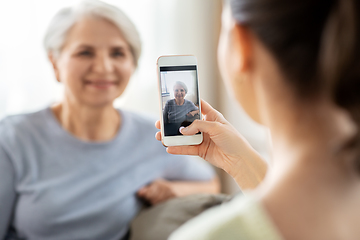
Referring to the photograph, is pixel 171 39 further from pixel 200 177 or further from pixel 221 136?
pixel 221 136

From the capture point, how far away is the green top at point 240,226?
0.42m

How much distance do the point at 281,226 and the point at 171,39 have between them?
1756 mm

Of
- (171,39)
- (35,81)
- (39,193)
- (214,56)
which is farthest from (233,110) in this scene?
(39,193)

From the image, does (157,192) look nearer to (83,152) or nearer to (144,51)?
(83,152)

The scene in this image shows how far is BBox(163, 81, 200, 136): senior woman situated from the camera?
0.84 meters

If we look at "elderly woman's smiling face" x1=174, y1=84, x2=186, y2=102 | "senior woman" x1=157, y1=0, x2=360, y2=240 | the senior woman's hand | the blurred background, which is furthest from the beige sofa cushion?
"senior woman" x1=157, y1=0, x2=360, y2=240

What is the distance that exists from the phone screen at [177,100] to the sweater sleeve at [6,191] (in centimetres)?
68

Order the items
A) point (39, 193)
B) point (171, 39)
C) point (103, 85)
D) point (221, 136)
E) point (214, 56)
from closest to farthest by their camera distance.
Result: 1. point (221, 136)
2. point (39, 193)
3. point (103, 85)
4. point (171, 39)
5. point (214, 56)

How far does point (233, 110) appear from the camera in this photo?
217 cm

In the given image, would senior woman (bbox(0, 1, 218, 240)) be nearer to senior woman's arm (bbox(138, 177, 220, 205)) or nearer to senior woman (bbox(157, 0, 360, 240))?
senior woman's arm (bbox(138, 177, 220, 205))

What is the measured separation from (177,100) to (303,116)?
1.45 feet

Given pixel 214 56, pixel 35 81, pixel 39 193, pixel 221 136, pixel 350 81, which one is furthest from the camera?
pixel 214 56

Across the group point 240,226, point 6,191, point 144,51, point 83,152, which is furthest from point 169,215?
point 144,51

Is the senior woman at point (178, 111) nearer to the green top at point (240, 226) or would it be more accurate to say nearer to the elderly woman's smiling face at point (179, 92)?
the elderly woman's smiling face at point (179, 92)
